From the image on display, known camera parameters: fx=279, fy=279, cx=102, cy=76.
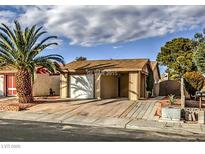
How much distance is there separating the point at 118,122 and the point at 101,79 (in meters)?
9.37

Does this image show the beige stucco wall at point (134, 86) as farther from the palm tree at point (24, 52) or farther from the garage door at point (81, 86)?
the palm tree at point (24, 52)

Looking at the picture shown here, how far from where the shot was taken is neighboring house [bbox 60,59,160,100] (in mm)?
21078

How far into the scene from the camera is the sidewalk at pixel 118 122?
11492mm

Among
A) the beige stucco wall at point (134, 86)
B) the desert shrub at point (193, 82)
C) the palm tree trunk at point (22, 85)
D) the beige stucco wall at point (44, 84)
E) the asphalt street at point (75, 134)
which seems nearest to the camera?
the asphalt street at point (75, 134)

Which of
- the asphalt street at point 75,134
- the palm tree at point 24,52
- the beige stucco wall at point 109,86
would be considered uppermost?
the palm tree at point 24,52

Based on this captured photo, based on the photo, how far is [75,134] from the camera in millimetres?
10305

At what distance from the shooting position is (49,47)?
18.5 meters

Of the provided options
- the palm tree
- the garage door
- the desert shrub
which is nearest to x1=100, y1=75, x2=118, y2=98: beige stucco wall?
the garage door

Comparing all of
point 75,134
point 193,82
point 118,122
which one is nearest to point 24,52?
point 118,122

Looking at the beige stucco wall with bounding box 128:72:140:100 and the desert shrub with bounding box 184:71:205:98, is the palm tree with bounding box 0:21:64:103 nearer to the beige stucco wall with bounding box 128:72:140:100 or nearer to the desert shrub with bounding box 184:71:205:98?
the beige stucco wall with bounding box 128:72:140:100

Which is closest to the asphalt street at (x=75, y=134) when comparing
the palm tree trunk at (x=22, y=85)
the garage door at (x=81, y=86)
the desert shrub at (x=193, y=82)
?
the palm tree trunk at (x=22, y=85)

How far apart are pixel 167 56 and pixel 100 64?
710 inches

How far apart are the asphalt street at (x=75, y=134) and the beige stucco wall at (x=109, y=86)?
33.7 ft
